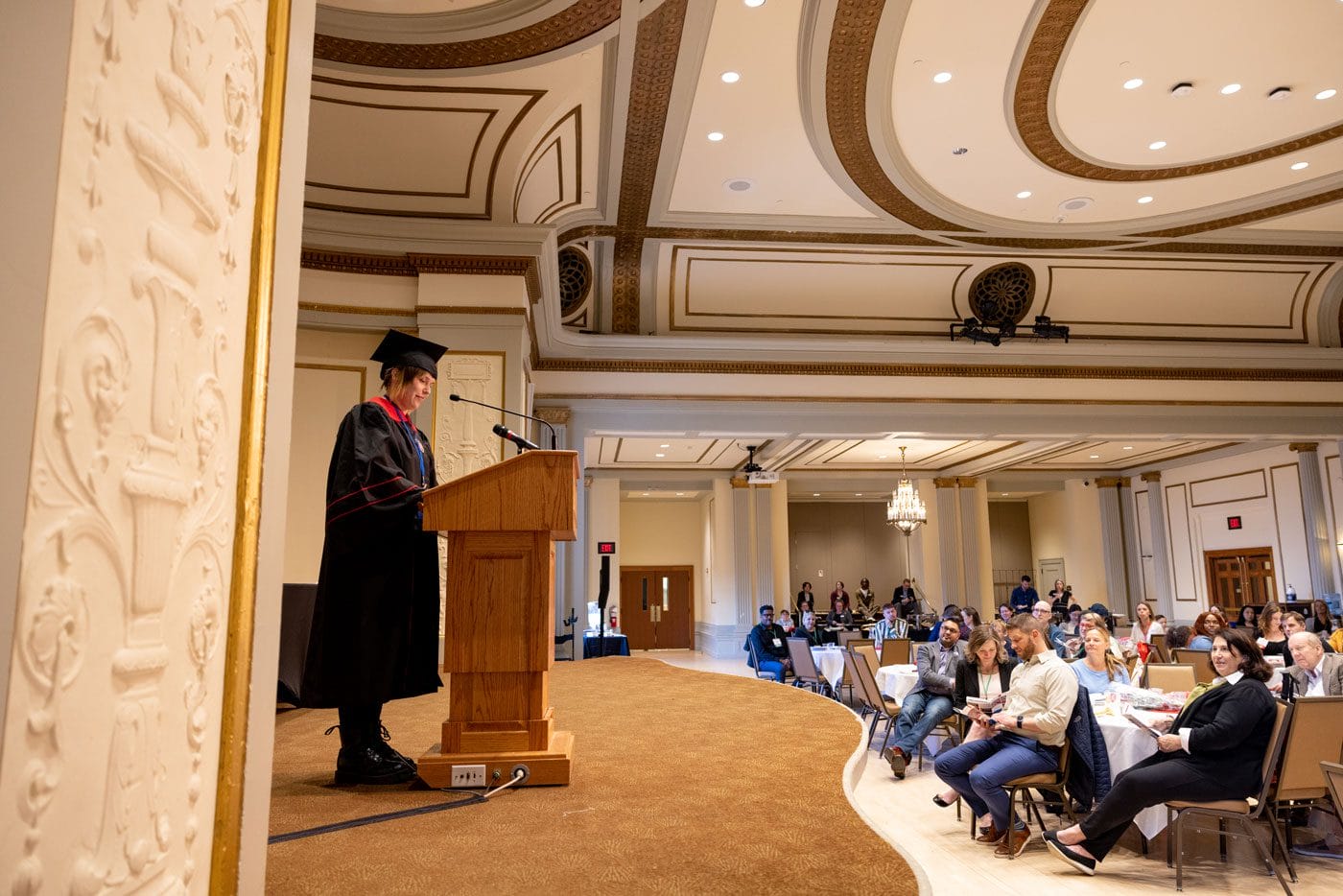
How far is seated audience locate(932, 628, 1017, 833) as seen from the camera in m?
5.64

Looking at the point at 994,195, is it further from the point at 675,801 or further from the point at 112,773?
the point at 112,773

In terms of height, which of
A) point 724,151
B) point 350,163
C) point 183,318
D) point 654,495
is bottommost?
point 183,318

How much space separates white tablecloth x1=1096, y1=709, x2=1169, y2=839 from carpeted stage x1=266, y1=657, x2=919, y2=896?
2120mm

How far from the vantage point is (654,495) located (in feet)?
59.6

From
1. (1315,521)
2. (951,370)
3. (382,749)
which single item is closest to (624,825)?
(382,749)

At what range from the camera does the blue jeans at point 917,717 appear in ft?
21.2

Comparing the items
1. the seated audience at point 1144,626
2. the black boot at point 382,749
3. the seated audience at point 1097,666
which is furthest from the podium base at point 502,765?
the seated audience at point 1144,626

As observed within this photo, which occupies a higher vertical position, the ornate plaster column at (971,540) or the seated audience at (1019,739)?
the ornate plaster column at (971,540)

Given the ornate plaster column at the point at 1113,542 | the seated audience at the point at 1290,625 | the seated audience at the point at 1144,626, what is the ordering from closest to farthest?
the seated audience at the point at 1290,625
the seated audience at the point at 1144,626
the ornate plaster column at the point at 1113,542

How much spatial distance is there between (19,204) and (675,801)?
2011mm

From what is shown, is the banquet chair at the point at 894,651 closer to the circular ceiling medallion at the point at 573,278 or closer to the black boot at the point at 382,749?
the circular ceiling medallion at the point at 573,278

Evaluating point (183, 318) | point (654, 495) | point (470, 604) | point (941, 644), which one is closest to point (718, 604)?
point (654, 495)

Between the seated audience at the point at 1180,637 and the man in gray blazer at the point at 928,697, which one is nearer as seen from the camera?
the man in gray blazer at the point at 928,697

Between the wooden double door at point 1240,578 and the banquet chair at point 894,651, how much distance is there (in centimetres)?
951
